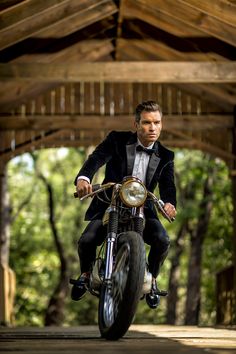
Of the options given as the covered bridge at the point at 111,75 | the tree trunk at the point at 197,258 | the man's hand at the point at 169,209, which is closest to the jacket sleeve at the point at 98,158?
the man's hand at the point at 169,209

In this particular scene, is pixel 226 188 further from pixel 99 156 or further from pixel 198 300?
pixel 99 156

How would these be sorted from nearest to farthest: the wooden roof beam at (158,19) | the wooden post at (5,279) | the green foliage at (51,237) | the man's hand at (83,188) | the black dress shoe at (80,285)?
the man's hand at (83,188) < the black dress shoe at (80,285) < the wooden roof beam at (158,19) < the wooden post at (5,279) < the green foliage at (51,237)

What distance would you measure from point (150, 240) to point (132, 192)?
22.7 inches

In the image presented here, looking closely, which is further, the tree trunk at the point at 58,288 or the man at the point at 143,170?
the tree trunk at the point at 58,288

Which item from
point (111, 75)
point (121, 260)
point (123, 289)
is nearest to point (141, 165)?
point (121, 260)

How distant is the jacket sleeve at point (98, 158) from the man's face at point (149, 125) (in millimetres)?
240

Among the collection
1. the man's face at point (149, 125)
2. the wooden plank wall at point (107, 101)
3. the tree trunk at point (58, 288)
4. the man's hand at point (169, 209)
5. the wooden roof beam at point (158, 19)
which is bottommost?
the tree trunk at point (58, 288)

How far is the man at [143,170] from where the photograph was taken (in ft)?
18.2

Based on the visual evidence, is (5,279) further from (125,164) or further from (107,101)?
(125,164)

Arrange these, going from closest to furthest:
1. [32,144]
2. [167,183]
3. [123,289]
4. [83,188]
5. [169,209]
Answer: [123,289], [83,188], [169,209], [167,183], [32,144]

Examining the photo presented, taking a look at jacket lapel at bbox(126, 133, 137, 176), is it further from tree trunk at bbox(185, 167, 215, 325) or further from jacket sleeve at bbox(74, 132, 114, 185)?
tree trunk at bbox(185, 167, 215, 325)

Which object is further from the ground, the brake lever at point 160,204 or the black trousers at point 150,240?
the brake lever at point 160,204

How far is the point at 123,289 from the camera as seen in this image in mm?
4938

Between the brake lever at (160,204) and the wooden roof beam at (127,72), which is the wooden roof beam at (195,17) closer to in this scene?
the wooden roof beam at (127,72)
